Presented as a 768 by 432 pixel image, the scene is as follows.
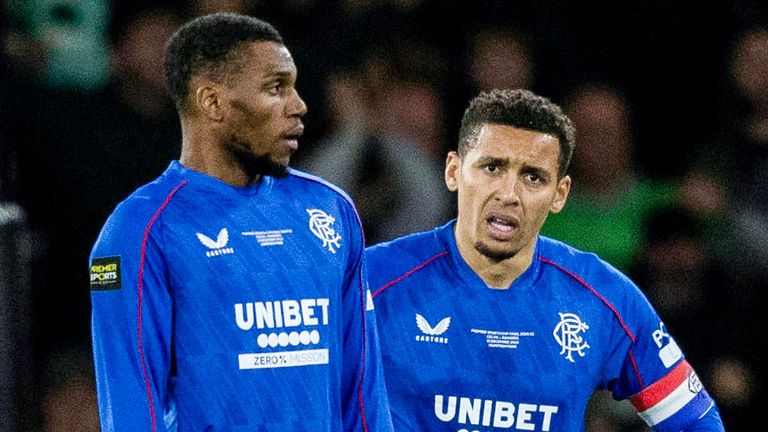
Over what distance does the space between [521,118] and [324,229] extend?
951mm

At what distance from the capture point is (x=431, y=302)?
4.66 metres

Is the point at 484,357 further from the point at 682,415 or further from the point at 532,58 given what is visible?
the point at 532,58

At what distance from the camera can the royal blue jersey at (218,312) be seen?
366cm

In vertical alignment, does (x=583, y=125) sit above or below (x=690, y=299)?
above

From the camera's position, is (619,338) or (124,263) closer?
(124,263)

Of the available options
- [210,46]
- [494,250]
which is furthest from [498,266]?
[210,46]

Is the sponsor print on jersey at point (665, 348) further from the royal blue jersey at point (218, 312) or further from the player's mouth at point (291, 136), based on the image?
the player's mouth at point (291, 136)

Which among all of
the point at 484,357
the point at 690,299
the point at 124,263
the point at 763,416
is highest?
the point at 124,263

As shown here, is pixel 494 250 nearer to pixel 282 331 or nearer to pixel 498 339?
pixel 498 339

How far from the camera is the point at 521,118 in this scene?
15.2ft

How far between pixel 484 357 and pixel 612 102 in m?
3.06

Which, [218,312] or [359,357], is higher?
[218,312]

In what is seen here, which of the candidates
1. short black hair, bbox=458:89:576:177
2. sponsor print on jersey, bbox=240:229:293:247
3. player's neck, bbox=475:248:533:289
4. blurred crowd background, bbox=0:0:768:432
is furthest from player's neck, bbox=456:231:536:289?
blurred crowd background, bbox=0:0:768:432

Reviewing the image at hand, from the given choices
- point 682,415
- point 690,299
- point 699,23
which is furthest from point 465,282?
point 699,23
